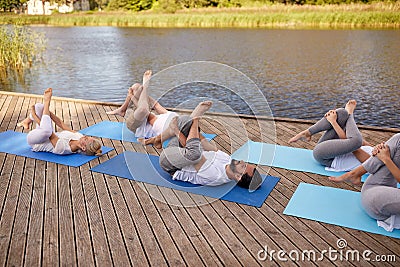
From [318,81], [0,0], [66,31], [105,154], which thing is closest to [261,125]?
[105,154]

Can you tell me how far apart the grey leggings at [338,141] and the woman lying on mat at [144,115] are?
1361 mm

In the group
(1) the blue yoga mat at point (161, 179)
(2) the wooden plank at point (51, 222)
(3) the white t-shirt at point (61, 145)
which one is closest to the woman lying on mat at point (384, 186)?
(1) the blue yoga mat at point (161, 179)

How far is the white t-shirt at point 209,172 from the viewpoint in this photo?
9.84ft

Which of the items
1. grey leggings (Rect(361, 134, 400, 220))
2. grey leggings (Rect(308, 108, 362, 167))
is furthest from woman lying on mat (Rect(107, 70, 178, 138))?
grey leggings (Rect(361, 134, 400, 220))

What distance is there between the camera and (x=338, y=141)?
332 cm

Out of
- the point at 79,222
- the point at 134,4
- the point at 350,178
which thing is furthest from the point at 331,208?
the point at 134,4

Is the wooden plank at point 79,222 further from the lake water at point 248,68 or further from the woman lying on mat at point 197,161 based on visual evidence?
the lake water at point 248,68

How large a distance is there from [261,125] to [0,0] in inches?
1272

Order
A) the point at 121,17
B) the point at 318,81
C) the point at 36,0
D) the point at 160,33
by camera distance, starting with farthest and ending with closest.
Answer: the point at 36,0
the point at 121,17
the point at 160,33
the point at 318,81

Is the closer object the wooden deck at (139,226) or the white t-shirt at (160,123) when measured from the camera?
the wooden deck at (139,226)

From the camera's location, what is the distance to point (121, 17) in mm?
23969

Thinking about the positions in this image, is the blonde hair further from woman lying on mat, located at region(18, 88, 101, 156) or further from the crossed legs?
the crossed legs

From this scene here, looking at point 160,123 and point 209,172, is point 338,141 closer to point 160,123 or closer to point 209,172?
point 209,172

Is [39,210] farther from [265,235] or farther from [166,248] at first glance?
[265,235]
